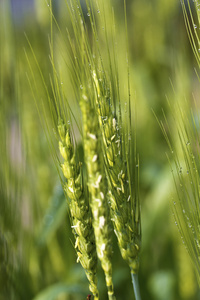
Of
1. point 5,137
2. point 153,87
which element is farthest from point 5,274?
point 153,87

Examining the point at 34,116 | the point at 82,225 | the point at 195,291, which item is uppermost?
the point at 34,116

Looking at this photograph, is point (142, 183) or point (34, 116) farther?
point (142, 183)

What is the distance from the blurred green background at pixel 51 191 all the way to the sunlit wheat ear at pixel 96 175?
0.27 meters

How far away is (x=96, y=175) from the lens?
32cm

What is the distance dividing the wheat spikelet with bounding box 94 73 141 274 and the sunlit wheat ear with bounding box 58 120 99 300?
0.03 m

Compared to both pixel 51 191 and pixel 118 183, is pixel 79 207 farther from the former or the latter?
→ pixel 51 191

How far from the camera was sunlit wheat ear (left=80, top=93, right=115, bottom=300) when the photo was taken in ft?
1.02

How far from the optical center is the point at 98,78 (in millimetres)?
352

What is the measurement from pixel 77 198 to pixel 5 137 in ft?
0.93

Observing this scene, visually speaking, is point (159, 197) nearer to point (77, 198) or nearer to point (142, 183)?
point (142, 183)

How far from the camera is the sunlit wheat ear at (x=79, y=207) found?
1.11ft

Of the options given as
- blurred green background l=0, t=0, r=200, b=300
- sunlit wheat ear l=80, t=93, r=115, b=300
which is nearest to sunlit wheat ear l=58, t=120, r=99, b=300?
sunlit wheat ear l=80, t=93, r=115, b=300

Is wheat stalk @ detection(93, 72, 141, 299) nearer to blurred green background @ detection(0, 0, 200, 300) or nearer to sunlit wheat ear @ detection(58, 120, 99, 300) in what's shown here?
sunlit wheat ear @ detection(58, 120, 99, 300)

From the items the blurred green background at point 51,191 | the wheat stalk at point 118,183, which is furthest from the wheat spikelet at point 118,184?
the blurred green background at point 51,191
